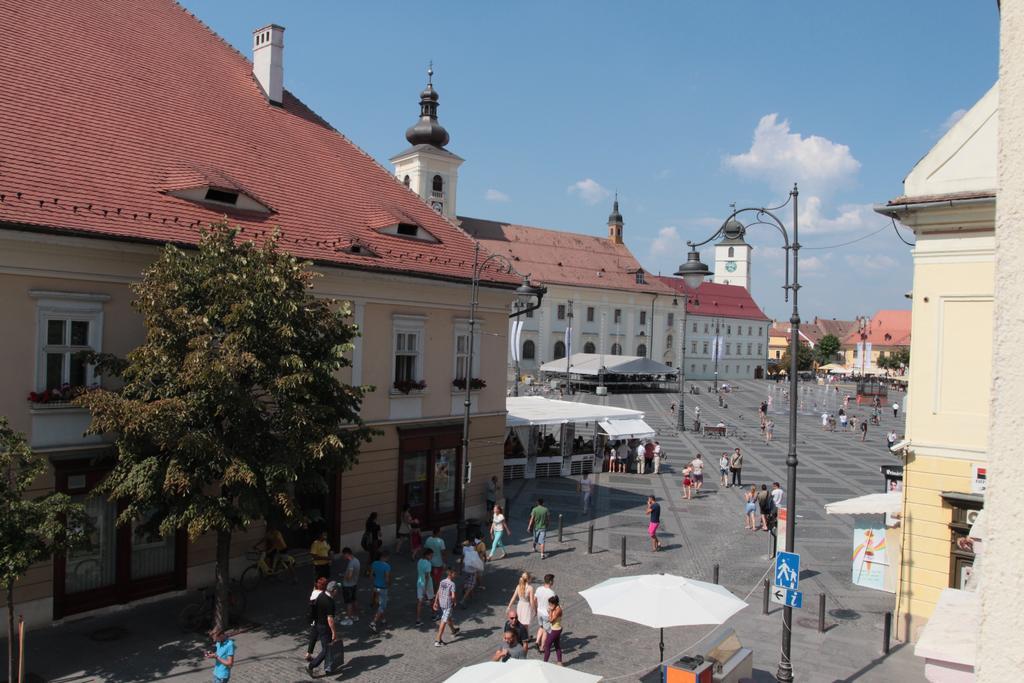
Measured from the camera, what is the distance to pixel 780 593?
1211cm

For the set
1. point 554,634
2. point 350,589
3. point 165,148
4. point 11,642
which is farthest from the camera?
point 165,148

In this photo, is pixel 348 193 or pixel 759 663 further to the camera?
pixel 348 193

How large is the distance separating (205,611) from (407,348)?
8583 mm

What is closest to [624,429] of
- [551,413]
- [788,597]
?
[551,413]

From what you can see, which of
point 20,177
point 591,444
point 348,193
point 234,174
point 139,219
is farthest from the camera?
point 591,444

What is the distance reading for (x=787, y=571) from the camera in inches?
477

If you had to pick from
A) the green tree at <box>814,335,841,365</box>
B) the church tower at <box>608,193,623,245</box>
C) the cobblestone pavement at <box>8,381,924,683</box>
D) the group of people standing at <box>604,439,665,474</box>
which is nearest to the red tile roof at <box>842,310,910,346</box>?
the green tree at <box>814,335,841,365</box>

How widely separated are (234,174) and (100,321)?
559cm

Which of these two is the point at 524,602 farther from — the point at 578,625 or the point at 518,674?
the point at 518,674

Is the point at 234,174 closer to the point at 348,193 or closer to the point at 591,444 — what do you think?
the point at 348,193

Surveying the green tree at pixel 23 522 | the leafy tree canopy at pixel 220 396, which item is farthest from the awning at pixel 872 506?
the green tree at pixel 23 522

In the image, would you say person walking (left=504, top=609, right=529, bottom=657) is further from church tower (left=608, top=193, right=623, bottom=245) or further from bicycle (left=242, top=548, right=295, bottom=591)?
church tower (left=608, top=193, right=623, bottom=245)

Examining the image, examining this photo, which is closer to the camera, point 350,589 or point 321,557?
point 350,589

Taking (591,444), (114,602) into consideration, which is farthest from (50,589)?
(591,444)
